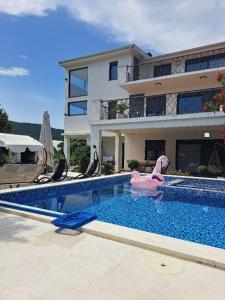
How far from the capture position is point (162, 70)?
838 inches

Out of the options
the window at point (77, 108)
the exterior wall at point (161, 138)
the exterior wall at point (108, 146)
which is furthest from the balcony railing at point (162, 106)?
the exterior wall at point (108, 146)

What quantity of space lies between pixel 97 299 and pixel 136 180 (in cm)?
1048

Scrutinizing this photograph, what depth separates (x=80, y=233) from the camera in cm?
507

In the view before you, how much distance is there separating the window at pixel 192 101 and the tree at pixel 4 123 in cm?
1720

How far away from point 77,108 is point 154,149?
7.94m

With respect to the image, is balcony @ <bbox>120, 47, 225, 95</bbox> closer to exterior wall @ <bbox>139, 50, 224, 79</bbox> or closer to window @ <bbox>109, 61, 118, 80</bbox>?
exterior wall @ <bbox>139, 50, 224, 79</bbox>

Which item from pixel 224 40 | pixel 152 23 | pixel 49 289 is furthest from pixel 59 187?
pixel 224 40

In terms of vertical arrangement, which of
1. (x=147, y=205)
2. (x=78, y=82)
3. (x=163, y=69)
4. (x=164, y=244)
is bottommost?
(x=147, y=205)

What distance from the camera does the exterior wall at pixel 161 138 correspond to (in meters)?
20.2

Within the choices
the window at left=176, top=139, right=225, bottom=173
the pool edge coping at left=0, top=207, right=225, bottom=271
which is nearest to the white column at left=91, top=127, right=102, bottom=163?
the window at left=176, top=139, right=225, bottom=173

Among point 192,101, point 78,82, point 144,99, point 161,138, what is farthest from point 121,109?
point 78,82

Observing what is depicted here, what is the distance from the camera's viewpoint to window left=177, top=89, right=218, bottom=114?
18734 mm

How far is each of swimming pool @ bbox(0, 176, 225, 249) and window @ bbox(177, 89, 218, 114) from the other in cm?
735

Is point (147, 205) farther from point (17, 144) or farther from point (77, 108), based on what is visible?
point (77, 108)
